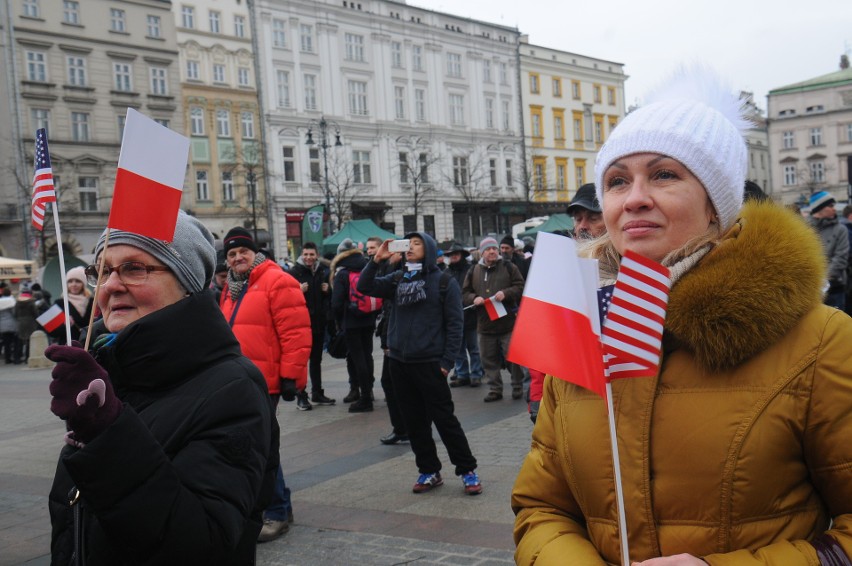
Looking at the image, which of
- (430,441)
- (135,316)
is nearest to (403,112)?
(430,441)

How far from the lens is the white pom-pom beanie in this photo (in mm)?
1976

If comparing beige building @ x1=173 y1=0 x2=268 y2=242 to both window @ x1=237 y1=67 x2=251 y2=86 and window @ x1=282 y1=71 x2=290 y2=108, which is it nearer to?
window @ x1=237 y1=67 x2=251 y2=86

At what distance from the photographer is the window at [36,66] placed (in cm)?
3966

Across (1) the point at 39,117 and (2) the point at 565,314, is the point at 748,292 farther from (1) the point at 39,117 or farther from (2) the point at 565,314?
(1) the point at 39,117

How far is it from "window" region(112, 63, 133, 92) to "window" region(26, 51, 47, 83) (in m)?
3.49

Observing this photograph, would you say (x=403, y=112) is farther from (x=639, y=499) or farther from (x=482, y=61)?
(x=639, y=499)

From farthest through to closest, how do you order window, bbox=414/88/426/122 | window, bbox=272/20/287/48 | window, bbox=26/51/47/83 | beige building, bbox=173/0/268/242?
1. window, bbox=414/88/426/122
2. window, bbox=272/20/287/48
3. beige building, bbox=173/0/268/242
4. window, bbox=26/51/47/83

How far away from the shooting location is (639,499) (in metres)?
1.83

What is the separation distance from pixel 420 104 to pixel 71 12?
2114 cm

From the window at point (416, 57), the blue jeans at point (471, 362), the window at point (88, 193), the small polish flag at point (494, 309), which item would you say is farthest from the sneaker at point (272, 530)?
the window at point (416, 57)

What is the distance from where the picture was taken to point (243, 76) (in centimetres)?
4628

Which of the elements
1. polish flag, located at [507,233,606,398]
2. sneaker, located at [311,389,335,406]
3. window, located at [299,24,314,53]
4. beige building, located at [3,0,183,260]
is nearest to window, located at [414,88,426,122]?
window, located at [299,24,314,53]

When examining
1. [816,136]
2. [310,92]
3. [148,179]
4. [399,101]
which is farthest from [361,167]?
[816,136]

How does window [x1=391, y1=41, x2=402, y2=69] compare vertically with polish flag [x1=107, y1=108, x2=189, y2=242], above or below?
above
